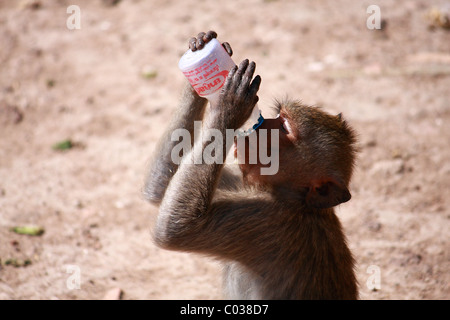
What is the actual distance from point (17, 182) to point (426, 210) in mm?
4249

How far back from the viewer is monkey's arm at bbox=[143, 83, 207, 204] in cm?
388

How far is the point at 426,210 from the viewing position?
5.33 metres

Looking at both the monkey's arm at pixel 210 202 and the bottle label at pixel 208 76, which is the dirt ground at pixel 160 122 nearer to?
the monkey's arm at pixel 210 202

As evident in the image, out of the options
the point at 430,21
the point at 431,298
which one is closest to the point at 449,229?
the point at 431,298

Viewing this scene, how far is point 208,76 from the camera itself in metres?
3.19

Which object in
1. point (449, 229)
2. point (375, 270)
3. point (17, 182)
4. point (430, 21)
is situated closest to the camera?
point (375, 270)

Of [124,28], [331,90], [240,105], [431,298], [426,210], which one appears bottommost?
[431,298]

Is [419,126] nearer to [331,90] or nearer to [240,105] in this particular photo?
[331,90]

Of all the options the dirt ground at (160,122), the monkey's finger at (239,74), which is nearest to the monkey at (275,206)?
the monkey's finger at (239,74)

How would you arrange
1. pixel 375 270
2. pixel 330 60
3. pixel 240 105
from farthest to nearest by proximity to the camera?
pixel 330 60 → pixel 375 270 → pixel 240 105

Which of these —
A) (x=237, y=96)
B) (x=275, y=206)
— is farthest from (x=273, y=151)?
(x=237, y=96)

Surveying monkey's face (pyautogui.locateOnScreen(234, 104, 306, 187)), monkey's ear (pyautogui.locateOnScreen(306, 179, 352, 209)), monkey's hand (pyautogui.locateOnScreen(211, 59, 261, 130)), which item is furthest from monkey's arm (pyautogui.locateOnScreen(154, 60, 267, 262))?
monkey's ear (pyautogui.locateOnScreen(306, 179, 352, 209))

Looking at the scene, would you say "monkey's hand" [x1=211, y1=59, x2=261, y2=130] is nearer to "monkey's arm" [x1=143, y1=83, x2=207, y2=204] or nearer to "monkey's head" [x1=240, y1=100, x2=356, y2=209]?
"monkey's head" [x1=240, y1=100, x2=356, y2=209]

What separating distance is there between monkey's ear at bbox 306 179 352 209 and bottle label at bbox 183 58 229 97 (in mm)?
890
